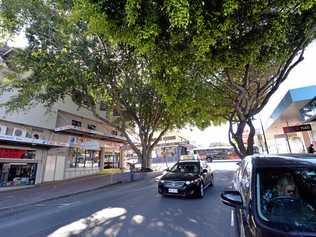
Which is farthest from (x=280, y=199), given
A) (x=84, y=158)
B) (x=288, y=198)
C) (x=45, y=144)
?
(x=84, y=158)

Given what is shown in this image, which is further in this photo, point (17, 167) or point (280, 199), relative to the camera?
point (17, 167)

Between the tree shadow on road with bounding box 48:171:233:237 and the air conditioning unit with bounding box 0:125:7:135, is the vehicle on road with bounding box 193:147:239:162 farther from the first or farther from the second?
the tree shadow on road with bounding box 48:171:233:237

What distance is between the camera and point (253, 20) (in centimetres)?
620

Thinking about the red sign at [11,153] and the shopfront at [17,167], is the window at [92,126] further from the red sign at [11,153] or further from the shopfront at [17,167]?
the red sign at [11,153]

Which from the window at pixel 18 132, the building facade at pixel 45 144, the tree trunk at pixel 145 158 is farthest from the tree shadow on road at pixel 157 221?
the tree trunk at pixel 145 158

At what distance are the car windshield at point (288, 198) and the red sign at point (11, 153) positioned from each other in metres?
16.6

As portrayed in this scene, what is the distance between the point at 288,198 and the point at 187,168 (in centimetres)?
837

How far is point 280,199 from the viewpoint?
3020 millimetres

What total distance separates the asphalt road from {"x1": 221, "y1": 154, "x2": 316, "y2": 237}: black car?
2.60 m

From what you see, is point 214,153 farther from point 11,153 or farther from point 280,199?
point 280,199

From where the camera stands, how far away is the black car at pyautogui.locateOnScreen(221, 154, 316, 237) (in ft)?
8.06

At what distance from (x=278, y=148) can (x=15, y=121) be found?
36275 mm

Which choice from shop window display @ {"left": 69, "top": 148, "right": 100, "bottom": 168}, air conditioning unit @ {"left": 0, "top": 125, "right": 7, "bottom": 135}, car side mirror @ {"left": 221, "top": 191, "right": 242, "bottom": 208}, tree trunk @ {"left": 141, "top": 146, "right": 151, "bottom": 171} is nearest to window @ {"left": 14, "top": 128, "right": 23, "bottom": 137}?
air conditioning unit @ {"left": 0, "top": 125, "right": 7, "bottom": 135}

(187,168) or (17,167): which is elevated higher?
(17,167)
